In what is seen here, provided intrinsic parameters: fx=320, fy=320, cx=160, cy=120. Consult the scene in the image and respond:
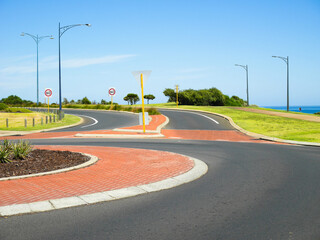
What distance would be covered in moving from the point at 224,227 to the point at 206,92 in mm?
67998

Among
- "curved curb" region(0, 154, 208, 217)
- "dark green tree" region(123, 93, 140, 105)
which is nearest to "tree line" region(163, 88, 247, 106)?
"dark green tree" region(123, 93, 140, 105)

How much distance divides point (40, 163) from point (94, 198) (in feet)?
12.1

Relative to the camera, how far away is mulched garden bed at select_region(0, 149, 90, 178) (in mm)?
7854

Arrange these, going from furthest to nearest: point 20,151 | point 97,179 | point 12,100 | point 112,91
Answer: point 12,100 < point 112,91 < point 20,151 < point 97,179

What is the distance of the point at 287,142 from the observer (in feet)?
55.2

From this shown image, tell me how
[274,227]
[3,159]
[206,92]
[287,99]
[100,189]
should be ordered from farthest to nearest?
1. [206,92]
2. [287,99]
3. [3,159]
4. [100,189]
5. [274,227]

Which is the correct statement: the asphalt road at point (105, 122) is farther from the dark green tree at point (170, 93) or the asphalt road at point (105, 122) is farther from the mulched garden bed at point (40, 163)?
the dark green tree at point (170, 93)

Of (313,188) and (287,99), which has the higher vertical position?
(287,99)

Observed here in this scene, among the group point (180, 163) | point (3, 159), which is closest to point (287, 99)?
point (180, 163)

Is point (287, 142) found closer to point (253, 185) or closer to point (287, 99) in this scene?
point (253, 185)

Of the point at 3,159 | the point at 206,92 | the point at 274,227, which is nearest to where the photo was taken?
the point at 274,227

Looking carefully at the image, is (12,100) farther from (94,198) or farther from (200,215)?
(200,215)

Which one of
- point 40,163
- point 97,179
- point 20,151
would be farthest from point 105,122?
point 97,179

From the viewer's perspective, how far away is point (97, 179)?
23.4ft
